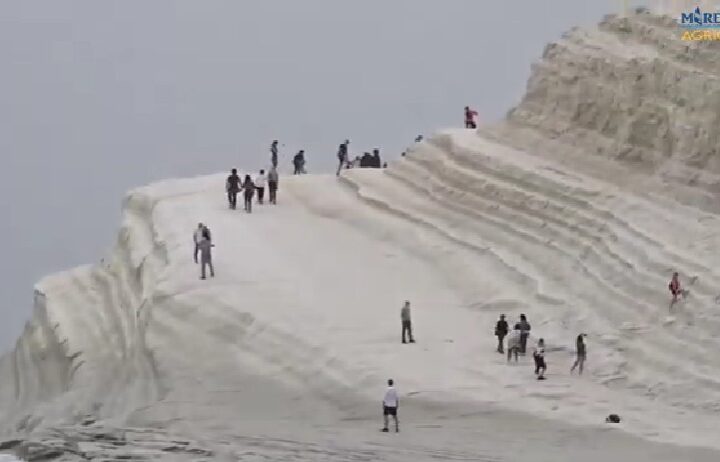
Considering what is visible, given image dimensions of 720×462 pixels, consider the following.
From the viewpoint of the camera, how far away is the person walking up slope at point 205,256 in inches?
1070

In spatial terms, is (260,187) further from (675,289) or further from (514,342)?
(675,289)

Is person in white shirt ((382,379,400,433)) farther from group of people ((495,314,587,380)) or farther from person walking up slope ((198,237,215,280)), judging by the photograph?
person walking up slope ((198,237,215,280))

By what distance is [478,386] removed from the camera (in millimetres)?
21797

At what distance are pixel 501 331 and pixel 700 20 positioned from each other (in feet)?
29.9

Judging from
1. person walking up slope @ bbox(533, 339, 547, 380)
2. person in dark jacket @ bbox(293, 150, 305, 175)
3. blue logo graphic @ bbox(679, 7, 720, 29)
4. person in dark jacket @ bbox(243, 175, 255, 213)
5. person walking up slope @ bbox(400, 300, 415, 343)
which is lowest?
person walking up slope @ bbox(533, 339, 547, 380)

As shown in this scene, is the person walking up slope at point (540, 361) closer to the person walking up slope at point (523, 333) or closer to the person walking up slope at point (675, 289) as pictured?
the person walking up slope at point (523, 333)

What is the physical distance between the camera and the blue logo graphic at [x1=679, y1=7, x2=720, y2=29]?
93.2ft

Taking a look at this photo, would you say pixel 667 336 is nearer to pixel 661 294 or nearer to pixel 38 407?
pixel 661 294

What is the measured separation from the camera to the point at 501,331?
75.9ft

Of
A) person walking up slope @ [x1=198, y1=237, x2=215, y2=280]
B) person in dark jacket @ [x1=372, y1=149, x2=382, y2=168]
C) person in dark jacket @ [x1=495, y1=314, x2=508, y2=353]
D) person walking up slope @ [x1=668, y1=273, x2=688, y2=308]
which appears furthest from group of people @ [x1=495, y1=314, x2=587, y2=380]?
person in dark jacket @ [x1=372, y1=149, x2=382, y2=168]

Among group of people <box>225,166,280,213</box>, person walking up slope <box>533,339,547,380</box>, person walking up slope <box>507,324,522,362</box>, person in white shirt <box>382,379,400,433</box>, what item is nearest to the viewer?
person in white shirt <box>382,379,400,433</box>

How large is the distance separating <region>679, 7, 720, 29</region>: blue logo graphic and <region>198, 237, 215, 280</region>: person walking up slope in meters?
10.4

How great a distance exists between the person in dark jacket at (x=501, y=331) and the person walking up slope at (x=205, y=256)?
6.49 meters

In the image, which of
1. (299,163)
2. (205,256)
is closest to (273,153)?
(299,163)
